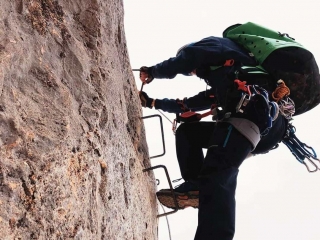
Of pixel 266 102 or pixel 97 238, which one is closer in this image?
pixel 97 238

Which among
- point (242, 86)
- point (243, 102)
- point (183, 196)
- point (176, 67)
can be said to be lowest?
point (183, 196)

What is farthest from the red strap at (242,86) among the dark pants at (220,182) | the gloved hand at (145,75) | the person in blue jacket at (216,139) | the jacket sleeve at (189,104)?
the jacket sleeve at (189,104)

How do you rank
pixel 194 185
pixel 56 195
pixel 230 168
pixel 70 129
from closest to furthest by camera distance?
pixel 56 195 < pixel 70 129 < pixel 230 168 < pixel 194 185

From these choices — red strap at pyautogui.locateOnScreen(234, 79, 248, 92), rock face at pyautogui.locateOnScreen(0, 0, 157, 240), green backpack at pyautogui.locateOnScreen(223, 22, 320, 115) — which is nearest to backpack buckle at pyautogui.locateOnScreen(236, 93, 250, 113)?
red strap at pyautogui.locateOnScreen(234, 79, 248, 92)

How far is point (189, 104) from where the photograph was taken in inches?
226

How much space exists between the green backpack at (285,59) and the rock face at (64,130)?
4.82 feet

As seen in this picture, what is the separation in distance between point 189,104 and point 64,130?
325 centimetres

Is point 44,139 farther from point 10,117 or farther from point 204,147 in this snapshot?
point 204,147

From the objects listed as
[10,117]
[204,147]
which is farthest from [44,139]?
[204,147]

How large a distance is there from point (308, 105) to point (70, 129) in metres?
3.13

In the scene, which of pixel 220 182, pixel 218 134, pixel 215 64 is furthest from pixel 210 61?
pixel 220 182

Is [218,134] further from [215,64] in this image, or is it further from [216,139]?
[215,64]

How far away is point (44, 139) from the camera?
8.16 ft

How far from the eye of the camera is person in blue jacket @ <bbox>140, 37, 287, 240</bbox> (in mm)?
3768
